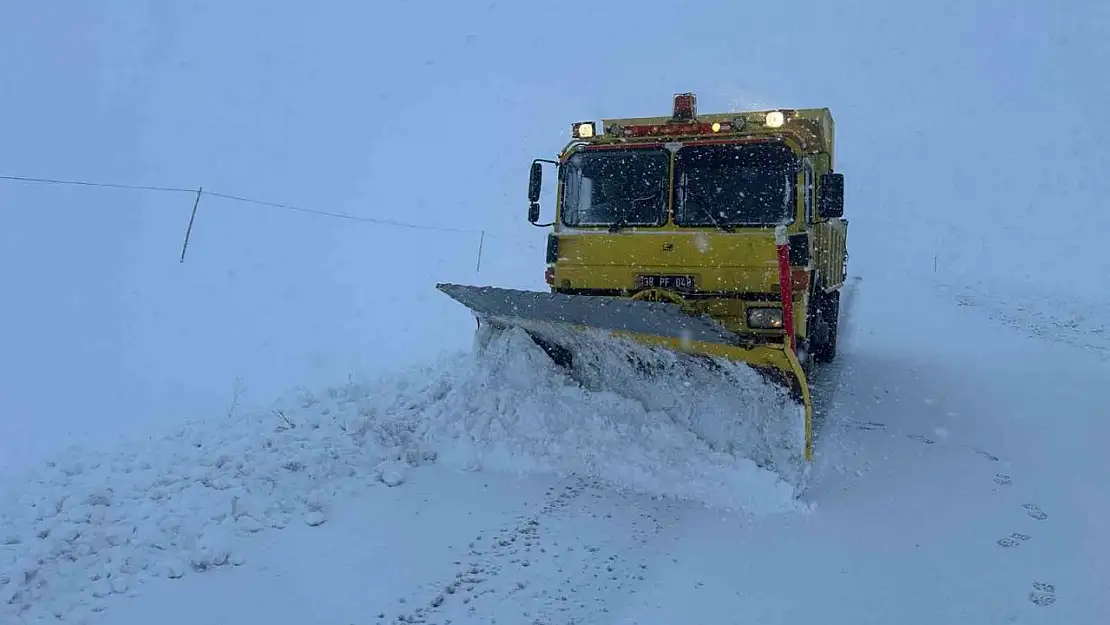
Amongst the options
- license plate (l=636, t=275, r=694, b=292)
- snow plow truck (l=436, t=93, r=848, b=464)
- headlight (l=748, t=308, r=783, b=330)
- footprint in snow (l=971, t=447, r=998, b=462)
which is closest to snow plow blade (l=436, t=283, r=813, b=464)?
snow plow truck (l=436, t=93, r=848, b=464)

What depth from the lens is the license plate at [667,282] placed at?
249 inches

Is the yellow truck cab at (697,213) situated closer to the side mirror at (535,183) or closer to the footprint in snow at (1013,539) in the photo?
the side mirror at (535,183)

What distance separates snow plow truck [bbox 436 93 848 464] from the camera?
6.08 m

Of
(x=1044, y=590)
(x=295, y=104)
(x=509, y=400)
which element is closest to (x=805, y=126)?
(x=509, y=400)

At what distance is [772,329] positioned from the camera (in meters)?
6.03

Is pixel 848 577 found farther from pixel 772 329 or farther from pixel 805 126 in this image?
pixel 805 126

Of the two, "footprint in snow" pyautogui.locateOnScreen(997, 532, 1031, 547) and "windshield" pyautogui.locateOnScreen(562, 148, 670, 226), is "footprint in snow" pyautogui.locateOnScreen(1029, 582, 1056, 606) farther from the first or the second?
"windshield" pyautogui.locateOnScreen(562, 148, 670, 226)

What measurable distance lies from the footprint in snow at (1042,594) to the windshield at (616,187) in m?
3.86

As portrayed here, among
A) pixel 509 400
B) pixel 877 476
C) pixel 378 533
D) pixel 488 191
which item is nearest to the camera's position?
pixel 378 533

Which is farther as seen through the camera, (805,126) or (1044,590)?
(805,126)

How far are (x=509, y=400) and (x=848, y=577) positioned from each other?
266 cm

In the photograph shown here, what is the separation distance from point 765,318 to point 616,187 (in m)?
1.80

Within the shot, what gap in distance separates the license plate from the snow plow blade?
800mm

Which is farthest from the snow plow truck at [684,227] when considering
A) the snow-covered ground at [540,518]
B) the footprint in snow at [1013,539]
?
the footprint in snow at [1013,539]
